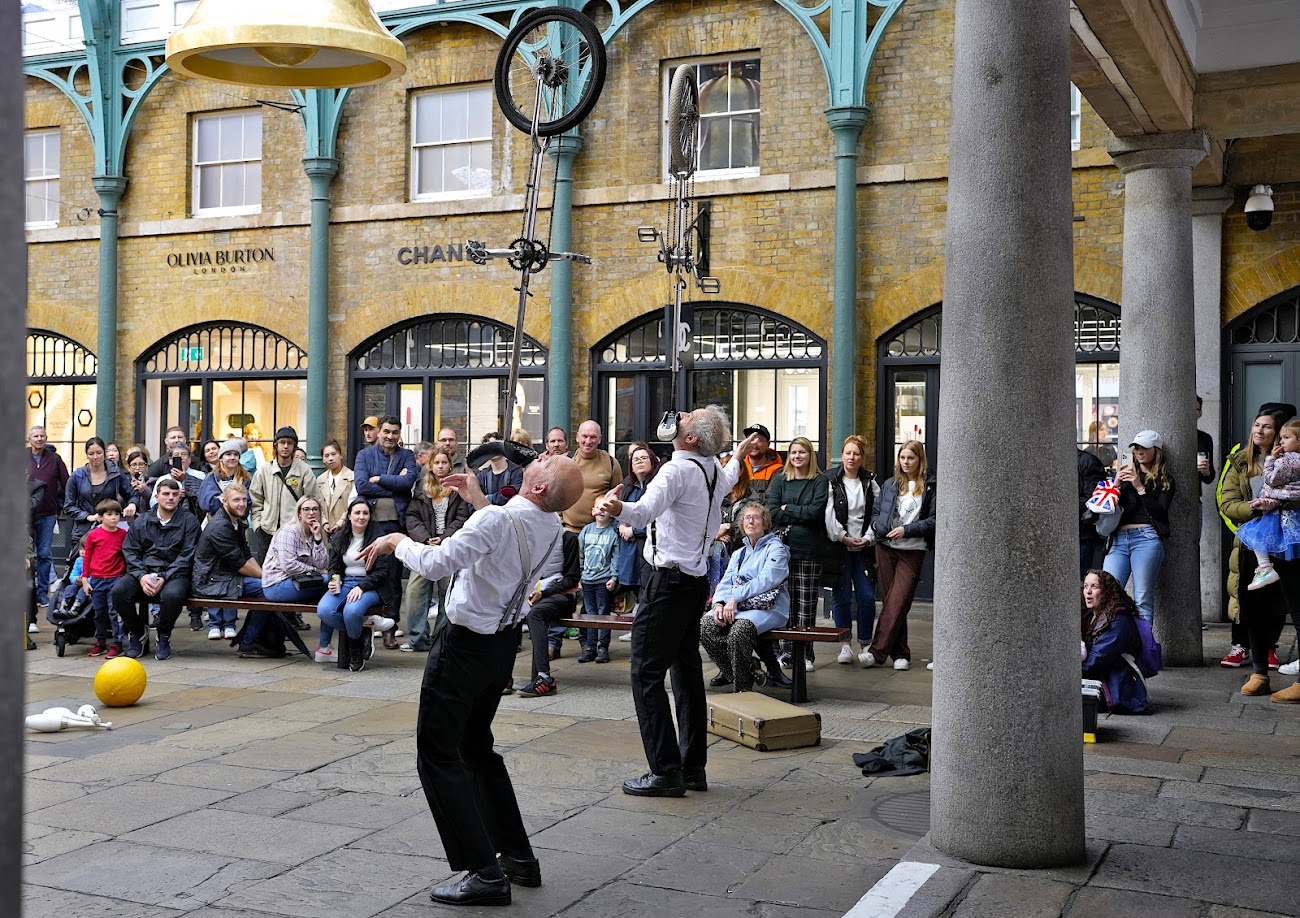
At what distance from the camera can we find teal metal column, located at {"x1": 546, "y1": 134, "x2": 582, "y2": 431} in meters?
15.7

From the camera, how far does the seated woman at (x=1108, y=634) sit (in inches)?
330

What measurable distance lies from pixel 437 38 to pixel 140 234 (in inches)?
199

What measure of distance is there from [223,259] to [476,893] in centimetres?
1425

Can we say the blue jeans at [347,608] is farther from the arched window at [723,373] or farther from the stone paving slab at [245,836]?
the arched window at [723,373]

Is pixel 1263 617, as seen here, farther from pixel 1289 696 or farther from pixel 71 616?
pixel 71 616

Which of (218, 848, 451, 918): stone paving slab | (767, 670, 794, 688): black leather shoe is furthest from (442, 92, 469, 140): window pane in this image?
(218, 848, 451, 918): stone paving slab

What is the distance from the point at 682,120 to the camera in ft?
37.1

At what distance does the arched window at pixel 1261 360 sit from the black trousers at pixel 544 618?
740cm

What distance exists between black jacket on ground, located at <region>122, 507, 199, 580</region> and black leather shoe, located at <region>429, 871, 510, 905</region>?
7.30m

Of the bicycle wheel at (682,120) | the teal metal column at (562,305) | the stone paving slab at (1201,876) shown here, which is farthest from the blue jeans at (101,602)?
the stone paving slab at (1201,876)

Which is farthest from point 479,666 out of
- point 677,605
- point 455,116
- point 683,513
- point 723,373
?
point 455,116

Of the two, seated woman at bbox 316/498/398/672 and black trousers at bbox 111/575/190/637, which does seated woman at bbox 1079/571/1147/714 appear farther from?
black trousers at bbox 111/575/190/637

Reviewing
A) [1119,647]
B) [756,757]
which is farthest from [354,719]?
[1119,647]

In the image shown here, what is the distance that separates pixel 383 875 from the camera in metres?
5.41
